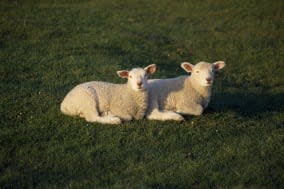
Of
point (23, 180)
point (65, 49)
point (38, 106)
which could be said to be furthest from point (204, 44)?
point (23, 180)

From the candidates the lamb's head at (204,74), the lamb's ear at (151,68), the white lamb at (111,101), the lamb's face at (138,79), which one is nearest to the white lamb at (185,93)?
the lamb's head at (204,74)

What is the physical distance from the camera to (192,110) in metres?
9.64

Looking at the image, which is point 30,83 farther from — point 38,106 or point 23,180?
point 23,180

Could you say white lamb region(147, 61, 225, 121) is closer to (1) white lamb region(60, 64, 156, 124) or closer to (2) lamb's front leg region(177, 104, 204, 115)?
(2) lamb's front leg region(177, 104, 204, 115)

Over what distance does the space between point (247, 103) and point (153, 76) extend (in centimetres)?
287

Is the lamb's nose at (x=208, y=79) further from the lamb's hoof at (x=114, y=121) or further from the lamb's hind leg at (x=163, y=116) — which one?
the lamb's hoof at (x=114, y=121)

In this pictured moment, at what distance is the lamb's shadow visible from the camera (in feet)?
34.4

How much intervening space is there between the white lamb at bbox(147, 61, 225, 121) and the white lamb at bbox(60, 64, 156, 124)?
399 millimetres

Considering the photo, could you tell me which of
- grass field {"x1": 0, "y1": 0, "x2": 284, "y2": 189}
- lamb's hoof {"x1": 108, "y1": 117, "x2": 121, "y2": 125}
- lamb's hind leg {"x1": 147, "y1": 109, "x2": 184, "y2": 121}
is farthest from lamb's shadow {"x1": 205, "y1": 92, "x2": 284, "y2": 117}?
lamb's hoof {"x1": 108, "y1": 117, "x2": 121, "y2": 125}

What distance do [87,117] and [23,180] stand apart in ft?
7.96

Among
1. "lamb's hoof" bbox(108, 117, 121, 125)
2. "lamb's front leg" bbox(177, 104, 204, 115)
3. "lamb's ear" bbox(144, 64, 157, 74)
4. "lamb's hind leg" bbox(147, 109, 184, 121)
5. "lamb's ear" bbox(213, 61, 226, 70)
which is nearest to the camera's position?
"lamb's hoof" bbox(108, 117, 121, 125)

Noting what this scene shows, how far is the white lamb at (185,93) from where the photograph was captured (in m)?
9.55

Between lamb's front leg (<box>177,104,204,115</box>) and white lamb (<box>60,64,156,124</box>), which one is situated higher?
white lamb (<box>60,64,156,124</box>)

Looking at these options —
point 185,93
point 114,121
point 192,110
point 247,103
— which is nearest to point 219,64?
point 185,93
